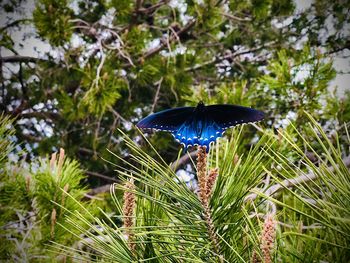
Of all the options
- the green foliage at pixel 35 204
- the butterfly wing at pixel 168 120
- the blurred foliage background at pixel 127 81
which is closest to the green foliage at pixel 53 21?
the blurred foliage background at pixel 127 81

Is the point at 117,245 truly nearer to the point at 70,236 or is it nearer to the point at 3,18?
the point at 70,236

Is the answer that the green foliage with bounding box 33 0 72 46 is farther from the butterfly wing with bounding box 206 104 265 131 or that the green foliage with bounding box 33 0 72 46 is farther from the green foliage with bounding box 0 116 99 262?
the butterfly wing with bounding box 206 104 265 131

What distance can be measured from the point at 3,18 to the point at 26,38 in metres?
0.25

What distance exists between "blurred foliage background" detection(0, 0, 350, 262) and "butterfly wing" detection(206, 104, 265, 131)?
12.6 inches

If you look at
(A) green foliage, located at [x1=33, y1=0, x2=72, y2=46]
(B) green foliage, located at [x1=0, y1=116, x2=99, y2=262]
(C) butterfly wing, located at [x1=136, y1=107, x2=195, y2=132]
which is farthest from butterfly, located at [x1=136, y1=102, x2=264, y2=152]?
(A) green foliage, located at [x1=33, y1=0, x2=72, y2=46]

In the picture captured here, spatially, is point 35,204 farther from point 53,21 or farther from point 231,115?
point 53,21

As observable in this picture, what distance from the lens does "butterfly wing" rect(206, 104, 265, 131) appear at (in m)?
0.68

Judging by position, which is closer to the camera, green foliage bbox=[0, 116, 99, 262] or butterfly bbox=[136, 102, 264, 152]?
butterfly bbox=[136, 102, 264, 152]

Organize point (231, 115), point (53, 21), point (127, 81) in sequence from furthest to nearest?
point (127, 81) < point (53, 21) < point (231, 115)

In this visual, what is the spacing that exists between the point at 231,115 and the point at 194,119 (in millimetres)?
77

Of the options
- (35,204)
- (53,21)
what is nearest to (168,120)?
(35,204)

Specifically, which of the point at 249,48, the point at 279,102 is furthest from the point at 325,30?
the point at 279,102

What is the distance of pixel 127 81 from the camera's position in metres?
2.20

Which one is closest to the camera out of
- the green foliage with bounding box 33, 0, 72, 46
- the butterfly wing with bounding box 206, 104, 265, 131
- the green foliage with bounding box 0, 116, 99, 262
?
the butterfly wing with bounding box 206, 104, 265, 131
